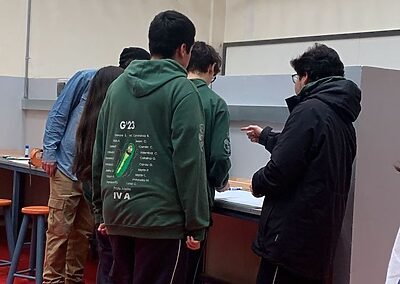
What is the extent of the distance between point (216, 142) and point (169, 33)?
511 millimetres

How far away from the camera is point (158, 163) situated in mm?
2025

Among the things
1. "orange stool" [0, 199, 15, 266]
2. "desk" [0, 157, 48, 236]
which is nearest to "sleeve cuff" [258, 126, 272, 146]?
"desk" [0, 157, 48, 236]

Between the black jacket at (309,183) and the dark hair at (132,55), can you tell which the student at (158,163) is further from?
the dark hair at (132,55)

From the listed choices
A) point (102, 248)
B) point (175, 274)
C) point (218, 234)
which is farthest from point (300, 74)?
point (218, 234)

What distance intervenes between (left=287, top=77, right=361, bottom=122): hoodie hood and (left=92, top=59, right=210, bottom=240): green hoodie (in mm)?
435

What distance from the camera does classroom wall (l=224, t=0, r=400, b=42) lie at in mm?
5688

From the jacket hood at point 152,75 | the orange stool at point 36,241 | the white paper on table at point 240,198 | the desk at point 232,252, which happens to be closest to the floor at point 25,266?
the orange stool at point 36,241

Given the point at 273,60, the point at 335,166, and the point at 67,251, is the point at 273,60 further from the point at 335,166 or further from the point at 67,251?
the point at 335,166

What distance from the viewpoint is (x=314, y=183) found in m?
2.15

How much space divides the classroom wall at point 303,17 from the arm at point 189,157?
3.98 meters

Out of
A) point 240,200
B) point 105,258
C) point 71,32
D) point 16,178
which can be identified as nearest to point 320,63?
point 240,200

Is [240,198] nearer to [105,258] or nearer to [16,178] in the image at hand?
[105,258]

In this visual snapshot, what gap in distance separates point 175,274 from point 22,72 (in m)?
3.87

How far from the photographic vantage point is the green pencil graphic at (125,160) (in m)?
2.05
